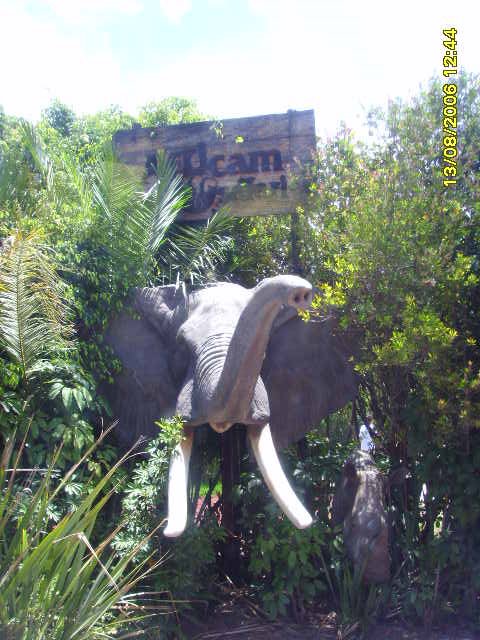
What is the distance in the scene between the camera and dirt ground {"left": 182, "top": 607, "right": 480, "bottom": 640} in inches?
191

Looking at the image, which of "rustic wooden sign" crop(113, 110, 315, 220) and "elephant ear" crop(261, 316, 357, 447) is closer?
"elephant ear" crop(261, 316, 357, 447)

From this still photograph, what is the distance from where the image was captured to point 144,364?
558cm

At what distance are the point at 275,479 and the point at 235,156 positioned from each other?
390cm

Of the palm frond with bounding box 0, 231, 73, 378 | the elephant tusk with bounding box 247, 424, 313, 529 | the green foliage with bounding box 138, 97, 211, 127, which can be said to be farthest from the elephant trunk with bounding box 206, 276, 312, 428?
the green foliage with bounding box 138, 97, 211, 127

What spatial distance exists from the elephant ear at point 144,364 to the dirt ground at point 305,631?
1.48 m

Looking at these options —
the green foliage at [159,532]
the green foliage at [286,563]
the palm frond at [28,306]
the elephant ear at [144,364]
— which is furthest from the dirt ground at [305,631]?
the palm frond at [28,306]

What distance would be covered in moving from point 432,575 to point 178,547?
1906mm

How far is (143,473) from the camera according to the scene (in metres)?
4.78

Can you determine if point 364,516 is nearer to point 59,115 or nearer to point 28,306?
point 28,306

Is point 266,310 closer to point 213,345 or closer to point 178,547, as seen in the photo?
point 213,345

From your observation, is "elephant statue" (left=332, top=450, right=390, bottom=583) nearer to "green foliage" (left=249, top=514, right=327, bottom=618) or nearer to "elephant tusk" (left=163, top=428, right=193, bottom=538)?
"green foliage" (left=249, top=514, right=327, bottom=618)

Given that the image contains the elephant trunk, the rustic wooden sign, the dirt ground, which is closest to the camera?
the elephant trunk

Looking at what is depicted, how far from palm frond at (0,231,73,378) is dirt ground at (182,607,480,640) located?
225cm
